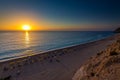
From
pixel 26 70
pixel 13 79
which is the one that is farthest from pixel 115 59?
pixel 26 70

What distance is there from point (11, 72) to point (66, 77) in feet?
14.7

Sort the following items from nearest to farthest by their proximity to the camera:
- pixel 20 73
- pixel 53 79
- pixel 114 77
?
pixel 114 77
pixel 53 79
pixel 20 73

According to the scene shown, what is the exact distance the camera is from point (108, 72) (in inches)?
181

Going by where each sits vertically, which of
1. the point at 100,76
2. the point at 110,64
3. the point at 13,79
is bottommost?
the point at 13,79

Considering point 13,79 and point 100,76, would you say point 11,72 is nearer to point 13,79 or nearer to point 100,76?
point 13,79

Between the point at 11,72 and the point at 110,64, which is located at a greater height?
the point at 110,64

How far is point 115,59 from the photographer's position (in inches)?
205

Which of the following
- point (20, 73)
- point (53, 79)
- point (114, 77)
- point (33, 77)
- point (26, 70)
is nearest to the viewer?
point (114, 77)

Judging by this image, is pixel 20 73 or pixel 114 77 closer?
pixel 114 77

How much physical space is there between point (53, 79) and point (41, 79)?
2.60 feet

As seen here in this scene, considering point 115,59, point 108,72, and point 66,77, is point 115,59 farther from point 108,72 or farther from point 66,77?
point 66,77

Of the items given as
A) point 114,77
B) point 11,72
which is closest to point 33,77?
point 11,72

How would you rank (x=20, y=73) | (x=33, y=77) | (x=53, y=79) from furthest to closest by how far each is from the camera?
(x=20, y=73), (x=33, y=77), (x=53, y=79)

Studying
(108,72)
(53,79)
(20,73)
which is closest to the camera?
(108,72)
